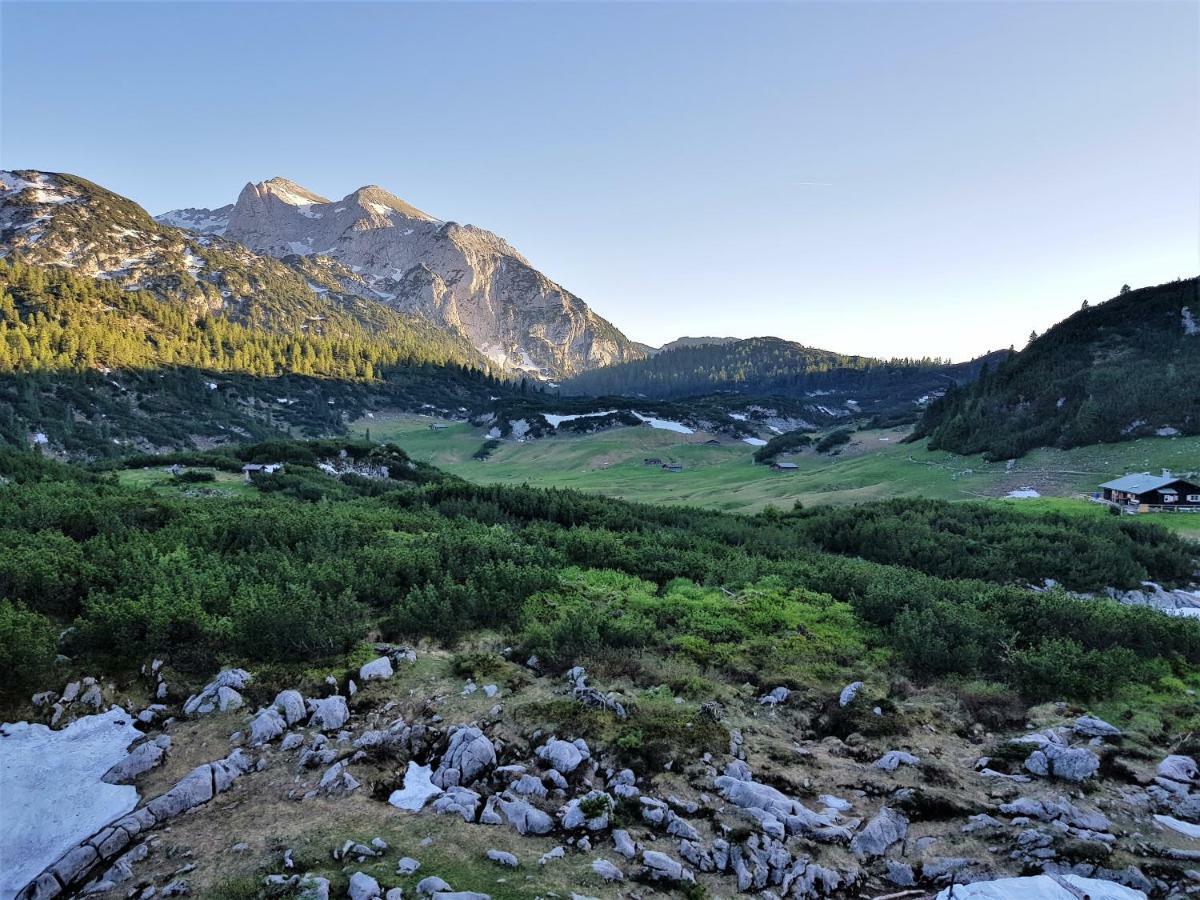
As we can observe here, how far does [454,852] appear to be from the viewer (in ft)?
17.8

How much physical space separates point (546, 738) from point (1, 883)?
4.96m

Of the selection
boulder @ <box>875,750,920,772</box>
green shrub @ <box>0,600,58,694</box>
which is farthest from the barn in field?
green shrub @ <box>0,600,58,694</box>

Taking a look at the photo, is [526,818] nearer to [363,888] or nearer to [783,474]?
[363,888]

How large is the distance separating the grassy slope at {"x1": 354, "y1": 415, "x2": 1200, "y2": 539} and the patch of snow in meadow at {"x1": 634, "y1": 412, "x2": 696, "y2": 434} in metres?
3.52

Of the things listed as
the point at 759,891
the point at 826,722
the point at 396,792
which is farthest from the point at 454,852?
the point at 826,722

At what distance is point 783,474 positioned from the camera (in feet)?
234

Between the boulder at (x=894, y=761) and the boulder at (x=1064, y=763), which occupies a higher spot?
the boulder at (x=1064, y=763)

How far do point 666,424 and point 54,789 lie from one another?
380 ft

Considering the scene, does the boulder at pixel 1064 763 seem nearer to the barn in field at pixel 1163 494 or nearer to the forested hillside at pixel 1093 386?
the barn in field at pixel 1163 494

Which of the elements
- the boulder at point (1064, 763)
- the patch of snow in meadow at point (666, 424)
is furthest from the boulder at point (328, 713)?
the patch of snow in meadow at point (666, 424)

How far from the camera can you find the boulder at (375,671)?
28.0 ft

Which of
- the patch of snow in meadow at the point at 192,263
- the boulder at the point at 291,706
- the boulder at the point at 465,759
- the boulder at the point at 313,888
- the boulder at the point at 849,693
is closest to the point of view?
the boulder at the point at 313,888

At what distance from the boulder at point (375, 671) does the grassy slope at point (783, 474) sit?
122ft

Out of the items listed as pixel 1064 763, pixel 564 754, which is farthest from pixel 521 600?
pixel 1064 763
